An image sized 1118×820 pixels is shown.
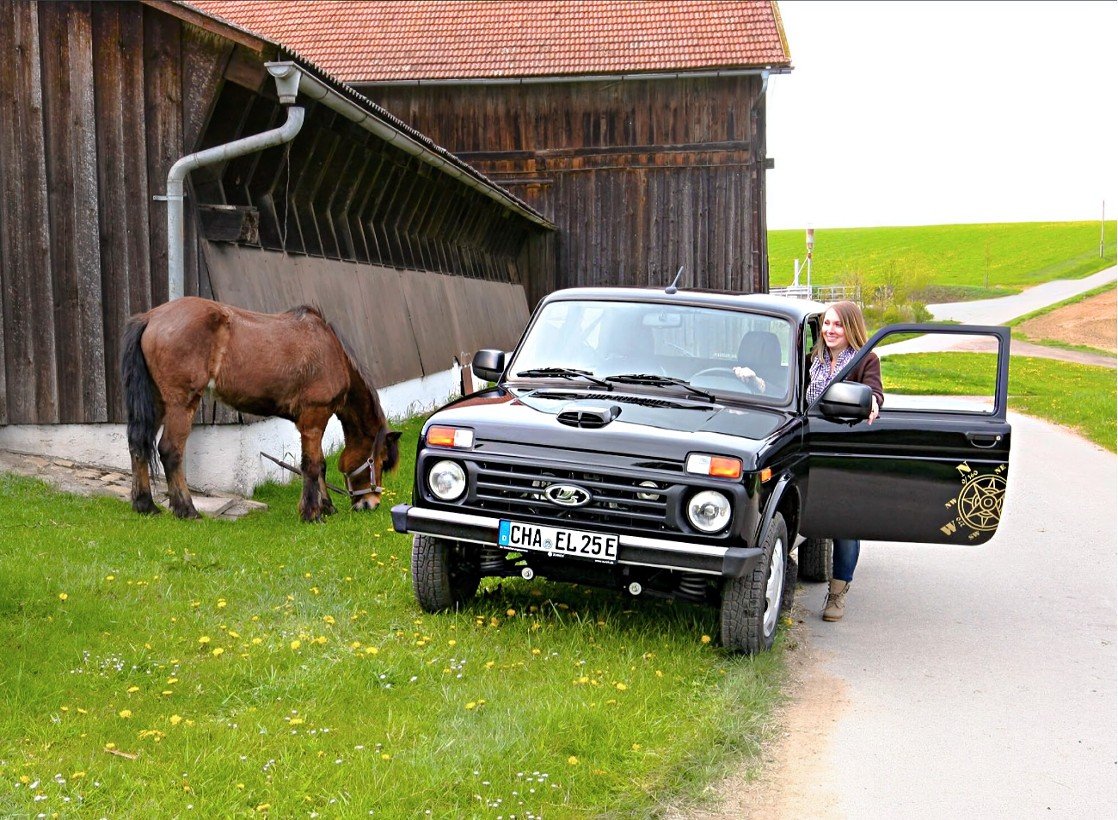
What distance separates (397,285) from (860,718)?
39.5ft

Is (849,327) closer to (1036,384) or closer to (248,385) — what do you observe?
(248,385)

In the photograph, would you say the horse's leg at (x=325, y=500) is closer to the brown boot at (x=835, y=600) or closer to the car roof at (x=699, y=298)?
the car roof at (x=699, y=298)

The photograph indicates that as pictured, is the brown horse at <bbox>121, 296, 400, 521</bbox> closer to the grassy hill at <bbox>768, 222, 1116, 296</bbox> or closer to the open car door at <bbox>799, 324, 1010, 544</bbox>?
the open car door at <bbox>799, 324, 1010, 544</bbox>

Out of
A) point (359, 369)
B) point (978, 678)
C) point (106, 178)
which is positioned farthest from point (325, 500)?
point (978, 678)

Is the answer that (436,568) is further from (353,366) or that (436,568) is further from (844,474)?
(353,366)

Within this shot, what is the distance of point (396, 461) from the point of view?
9867 millimetres

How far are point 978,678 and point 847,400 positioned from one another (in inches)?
63.3

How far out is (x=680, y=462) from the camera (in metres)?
5.70

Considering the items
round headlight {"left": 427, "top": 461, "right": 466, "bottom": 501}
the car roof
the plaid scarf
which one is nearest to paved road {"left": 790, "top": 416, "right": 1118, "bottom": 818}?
the plaid scarf

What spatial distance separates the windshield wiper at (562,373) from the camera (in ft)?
22.1

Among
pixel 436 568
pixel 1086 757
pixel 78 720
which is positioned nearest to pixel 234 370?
pixel 436 568

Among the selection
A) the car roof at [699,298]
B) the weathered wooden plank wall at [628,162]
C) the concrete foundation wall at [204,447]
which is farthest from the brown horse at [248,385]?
the weathered wooden plank wall at [628,162]

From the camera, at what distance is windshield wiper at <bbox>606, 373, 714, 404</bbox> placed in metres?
6.57

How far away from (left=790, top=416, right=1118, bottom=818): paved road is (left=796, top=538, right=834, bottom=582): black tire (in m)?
0.14
